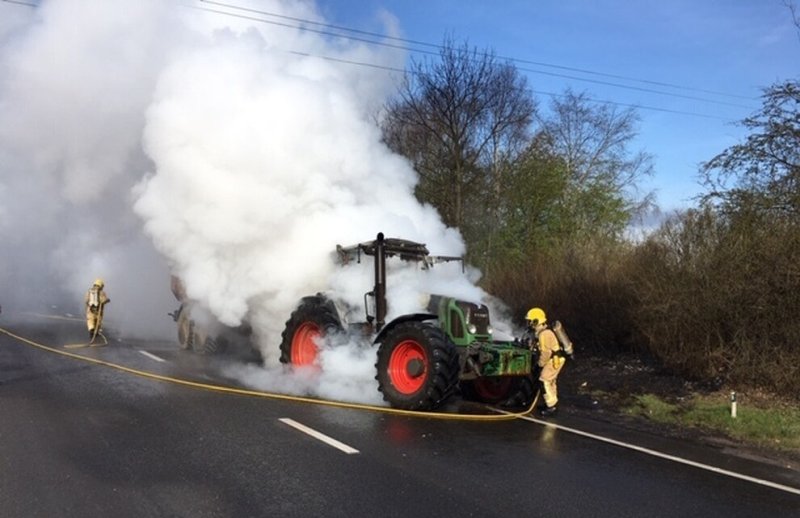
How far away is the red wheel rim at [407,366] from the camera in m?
8.68

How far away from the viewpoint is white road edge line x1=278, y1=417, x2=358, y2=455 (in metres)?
6.65

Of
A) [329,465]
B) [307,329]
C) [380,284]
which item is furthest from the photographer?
[307,329]

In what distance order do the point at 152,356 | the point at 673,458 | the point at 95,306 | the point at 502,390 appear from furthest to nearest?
the point at 95,306
the point at 152,356
the point at 502,390
the point at 673,458

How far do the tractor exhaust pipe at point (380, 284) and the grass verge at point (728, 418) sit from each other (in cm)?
370

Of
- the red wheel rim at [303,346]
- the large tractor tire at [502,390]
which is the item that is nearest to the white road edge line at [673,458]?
the large tractor tire at [502,390]

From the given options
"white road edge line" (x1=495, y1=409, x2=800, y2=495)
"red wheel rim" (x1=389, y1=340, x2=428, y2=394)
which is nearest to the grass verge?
"white road edge line" (x1=495, y1=409, x2=800, y2=495)

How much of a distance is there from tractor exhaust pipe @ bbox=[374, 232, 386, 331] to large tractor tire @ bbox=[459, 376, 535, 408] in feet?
5.35

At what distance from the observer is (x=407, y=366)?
8.84 m

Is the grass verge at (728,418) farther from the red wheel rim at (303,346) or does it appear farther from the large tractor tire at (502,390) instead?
the red wheel rim at (303,346)

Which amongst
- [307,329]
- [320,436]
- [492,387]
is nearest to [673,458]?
[492,387]

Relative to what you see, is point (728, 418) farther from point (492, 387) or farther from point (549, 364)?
point (492, 387)

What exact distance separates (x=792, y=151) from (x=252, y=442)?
9231mm

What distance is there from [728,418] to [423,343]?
4052 millimetres

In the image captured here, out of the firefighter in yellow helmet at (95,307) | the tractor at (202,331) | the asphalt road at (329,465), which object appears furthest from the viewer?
the firefighter in yellow helmet at (95,307)
